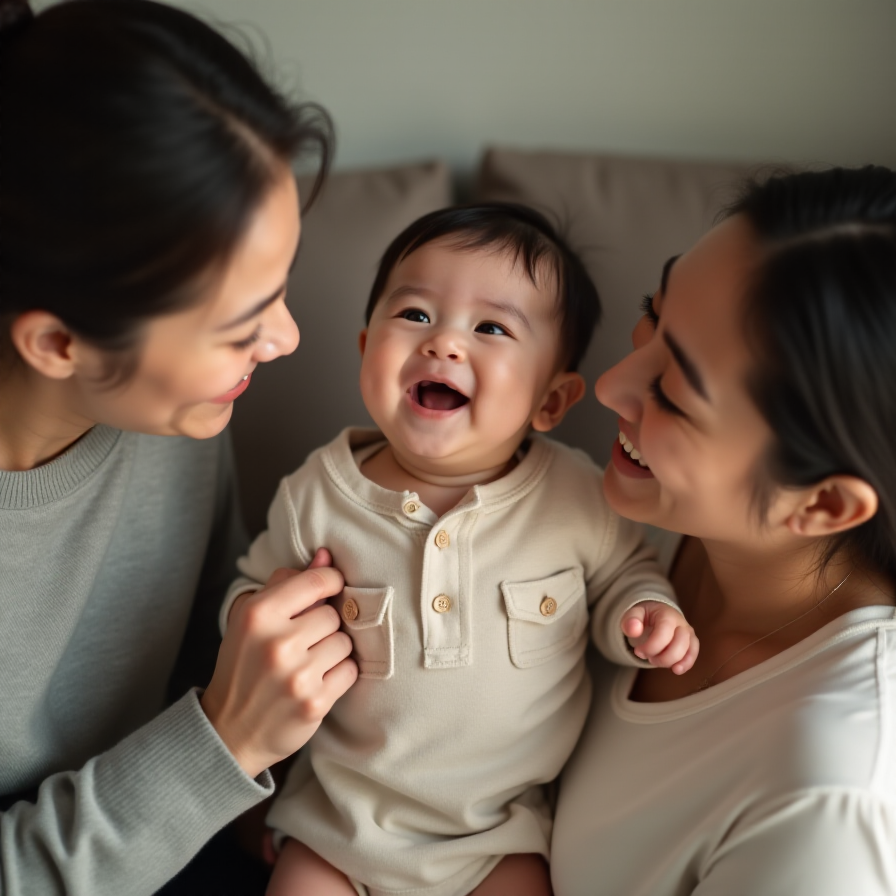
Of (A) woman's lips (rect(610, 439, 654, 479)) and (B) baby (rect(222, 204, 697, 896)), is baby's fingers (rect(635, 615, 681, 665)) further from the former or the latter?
(A) woman's lips (rect(610, 439, 654, 479))

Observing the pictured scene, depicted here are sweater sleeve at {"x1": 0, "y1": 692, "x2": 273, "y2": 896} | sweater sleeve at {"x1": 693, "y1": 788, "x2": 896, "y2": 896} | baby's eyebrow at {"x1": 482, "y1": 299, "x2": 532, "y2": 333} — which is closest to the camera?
sweater sleeve at {"x1": 693, "y1": 788, "x2": 896, "y2": 896}

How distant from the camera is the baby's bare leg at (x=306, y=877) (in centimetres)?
120

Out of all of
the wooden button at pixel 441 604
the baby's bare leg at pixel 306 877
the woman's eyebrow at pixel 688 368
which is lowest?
the baby's bare leg at pixel 306 877

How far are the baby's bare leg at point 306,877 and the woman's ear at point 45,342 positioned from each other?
741mm

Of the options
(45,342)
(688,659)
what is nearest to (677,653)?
(688,659)

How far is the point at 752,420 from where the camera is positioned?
2.99 ft

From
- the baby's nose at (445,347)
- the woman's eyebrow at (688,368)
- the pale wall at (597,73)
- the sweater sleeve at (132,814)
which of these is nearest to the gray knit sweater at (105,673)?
the sweater sleeve at (132,814)

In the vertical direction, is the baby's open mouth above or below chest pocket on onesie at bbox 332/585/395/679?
above

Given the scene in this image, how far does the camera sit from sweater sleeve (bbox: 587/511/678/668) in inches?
46.4

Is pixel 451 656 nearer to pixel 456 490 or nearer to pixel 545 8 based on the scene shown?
pixel 456 490

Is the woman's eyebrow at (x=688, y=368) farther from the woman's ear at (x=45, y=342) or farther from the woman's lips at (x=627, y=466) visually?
the woman's ear at (x=45, y=342)

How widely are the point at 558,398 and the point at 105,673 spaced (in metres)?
0.80

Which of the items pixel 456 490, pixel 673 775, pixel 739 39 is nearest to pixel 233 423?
pixel 456 490

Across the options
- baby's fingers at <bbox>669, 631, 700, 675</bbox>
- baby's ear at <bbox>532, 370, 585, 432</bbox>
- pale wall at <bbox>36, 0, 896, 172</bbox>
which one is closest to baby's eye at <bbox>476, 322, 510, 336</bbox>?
baby's ear at <bbox>532, 370, 585, 432</bbox>
